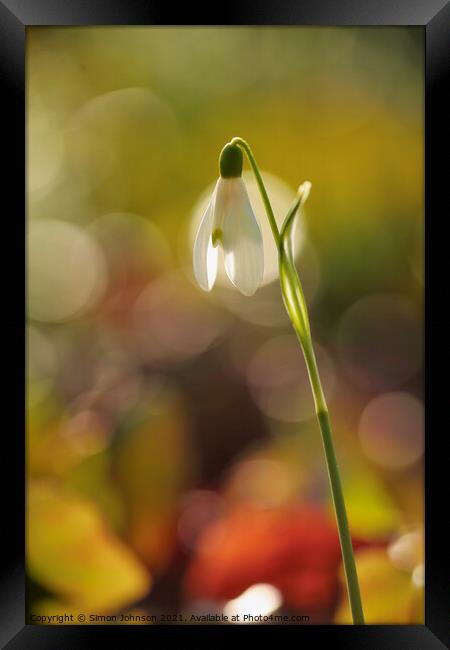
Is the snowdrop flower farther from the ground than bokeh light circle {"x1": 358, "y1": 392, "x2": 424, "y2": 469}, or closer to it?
farther from the ground

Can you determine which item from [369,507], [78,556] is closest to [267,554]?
[369,507]

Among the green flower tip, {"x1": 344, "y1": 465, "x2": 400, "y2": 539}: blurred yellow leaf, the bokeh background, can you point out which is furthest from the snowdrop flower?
{"x1": 344, "y1": 465, "x2": 400, "y2": 539}: blurred yellow leaf

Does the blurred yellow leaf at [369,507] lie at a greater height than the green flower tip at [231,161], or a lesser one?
lesser

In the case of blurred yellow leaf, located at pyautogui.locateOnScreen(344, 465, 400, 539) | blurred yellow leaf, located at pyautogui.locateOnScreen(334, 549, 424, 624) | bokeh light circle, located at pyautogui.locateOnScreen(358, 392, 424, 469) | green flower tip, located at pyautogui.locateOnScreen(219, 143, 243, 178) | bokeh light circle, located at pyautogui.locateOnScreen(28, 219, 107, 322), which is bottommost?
blurred yellow leaf, located at pyautogui.locateOnScreen(334, 549, 424, 624)

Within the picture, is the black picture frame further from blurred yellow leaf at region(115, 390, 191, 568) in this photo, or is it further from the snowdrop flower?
the snowdrop flower

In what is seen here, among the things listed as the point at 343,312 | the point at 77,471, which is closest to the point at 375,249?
the point at 343,312

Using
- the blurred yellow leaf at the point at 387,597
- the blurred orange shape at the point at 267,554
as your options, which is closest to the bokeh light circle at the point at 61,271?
the blurred orange shape at the point at 267,554

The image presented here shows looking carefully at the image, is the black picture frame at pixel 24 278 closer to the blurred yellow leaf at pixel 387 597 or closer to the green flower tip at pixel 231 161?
the blurred yellow leaf at pixel 387 597
